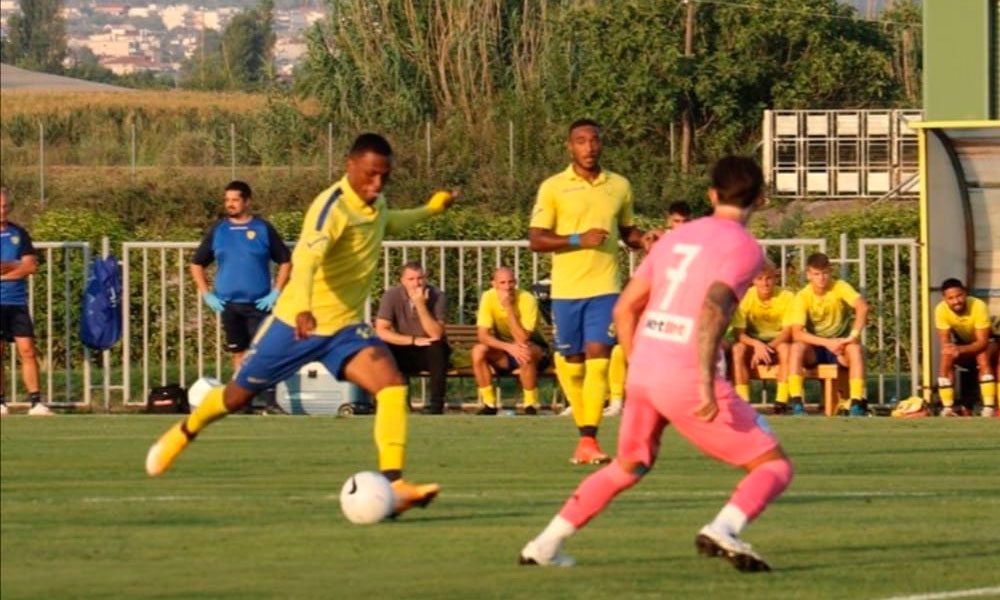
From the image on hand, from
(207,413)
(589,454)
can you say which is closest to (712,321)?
(207,413)

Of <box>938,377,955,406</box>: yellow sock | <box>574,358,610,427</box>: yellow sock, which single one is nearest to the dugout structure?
<box>938,377,955,406</box>: yellow sock

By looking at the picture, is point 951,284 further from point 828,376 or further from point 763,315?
point 763,315

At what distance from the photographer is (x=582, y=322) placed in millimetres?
16062

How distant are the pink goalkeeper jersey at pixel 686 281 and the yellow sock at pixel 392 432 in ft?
8.20

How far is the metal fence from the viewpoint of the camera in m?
23.6

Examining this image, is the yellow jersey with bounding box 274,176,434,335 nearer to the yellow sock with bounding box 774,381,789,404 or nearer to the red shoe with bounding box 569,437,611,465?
the red shoe with bounding box 569,437,611,465

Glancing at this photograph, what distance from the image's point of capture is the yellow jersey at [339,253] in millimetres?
12477

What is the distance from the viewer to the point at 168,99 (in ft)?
210

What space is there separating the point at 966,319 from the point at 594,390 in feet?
26.5

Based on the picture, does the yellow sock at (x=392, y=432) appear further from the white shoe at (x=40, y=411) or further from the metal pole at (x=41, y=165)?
the metal pole at (x=41, y=165)

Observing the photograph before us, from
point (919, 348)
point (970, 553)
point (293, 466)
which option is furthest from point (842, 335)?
point (970, 553)

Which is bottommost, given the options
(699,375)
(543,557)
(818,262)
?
(543,557)

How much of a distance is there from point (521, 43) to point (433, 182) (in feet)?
26.0

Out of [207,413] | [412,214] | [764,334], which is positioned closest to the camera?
[207,413]
